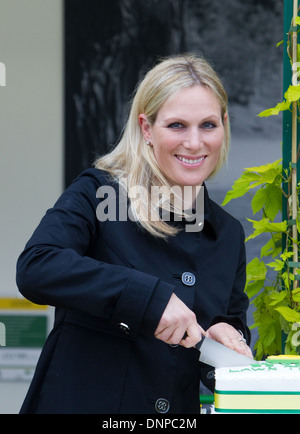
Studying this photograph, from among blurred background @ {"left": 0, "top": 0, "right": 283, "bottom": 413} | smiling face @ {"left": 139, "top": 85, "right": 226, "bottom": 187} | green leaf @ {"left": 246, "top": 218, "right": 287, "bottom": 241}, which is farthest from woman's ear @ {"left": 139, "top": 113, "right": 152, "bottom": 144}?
blurred background @ {"left": 0, "top": 0, "right": 283, "bottom": 413}

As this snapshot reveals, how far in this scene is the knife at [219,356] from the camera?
138cm

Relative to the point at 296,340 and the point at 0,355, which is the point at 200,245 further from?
the point at 0,355

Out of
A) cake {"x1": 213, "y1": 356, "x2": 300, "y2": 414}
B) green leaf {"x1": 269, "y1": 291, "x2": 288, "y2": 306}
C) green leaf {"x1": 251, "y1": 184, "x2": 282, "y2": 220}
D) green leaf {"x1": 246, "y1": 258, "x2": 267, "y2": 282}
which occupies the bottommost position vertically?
cake {"x1": 213, "y1": 356, "x2": 300, "y2": 414}

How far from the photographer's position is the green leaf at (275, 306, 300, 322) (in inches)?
74.9

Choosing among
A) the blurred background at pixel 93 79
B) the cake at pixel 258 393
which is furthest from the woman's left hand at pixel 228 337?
the blurred background at pixel 93 79

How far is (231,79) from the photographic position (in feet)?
10.8

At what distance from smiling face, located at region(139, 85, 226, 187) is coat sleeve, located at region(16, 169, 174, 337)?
0.29 m

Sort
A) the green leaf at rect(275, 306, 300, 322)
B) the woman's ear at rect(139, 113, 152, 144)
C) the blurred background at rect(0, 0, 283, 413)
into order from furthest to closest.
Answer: the blurred background at rect(0, 0, 283, 413) → the green leaf at rect(275, 306, 300, 322) → the woman's ear at rect(139, 113, 152, 144)

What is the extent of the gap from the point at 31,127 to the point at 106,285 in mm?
2006

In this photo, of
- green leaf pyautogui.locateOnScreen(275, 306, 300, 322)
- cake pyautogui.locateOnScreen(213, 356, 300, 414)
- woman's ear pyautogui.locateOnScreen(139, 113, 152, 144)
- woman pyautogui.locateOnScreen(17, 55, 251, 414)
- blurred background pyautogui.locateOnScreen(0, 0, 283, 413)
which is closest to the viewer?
cake pyautogui.locateOnScreen(213, 356, 300, 414)

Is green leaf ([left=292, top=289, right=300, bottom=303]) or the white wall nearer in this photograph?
green leaf ([left=292, top=289, right=300, bottom=303])

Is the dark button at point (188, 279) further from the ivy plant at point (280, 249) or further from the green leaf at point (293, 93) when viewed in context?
the green leaf at point (293, 93)

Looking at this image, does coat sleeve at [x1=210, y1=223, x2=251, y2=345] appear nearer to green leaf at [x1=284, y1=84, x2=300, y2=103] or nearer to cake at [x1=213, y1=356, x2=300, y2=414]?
green leaf at [x1=284, y1=84, x2=300, y2=103]
